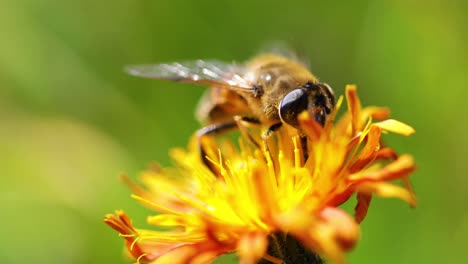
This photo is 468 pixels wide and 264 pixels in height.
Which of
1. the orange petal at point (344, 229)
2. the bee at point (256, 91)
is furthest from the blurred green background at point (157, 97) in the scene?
the orange petal at point (344, 229)

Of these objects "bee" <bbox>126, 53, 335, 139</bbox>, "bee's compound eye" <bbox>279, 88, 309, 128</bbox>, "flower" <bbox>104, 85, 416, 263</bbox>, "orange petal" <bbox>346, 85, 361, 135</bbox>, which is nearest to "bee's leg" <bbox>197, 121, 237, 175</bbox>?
A: "bee" <bbox>126, 53, 335, 139</bbox>

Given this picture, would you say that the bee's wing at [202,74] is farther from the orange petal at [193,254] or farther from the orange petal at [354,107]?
the orange petal at [193,254]

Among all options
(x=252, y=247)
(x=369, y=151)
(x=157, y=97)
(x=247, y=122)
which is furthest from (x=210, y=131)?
(x=157, y=97)

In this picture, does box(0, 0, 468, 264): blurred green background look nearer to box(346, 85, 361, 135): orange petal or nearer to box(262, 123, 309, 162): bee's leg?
box(262, 123, 309, 162): bee's leg

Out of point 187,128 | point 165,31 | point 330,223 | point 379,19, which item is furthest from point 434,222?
point 165,31

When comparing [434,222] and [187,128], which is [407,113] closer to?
[434,222]

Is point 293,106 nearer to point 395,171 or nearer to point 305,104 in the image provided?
point 305,104
